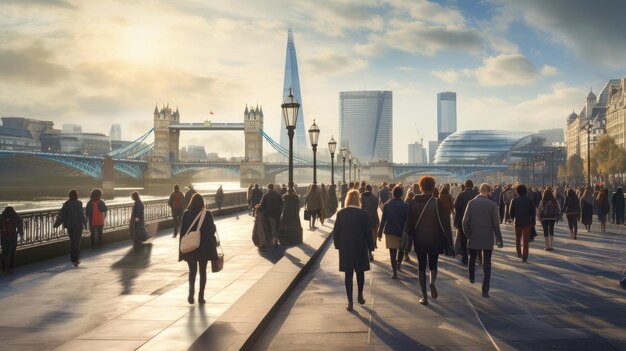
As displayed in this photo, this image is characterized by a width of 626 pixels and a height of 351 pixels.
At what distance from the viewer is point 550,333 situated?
793 cm

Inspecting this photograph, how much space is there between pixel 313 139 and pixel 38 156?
80.6 m

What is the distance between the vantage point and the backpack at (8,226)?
13094 mm

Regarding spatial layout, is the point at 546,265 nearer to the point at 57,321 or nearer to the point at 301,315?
the point at 301,315

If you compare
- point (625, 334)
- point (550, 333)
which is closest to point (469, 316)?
point (550, 333)

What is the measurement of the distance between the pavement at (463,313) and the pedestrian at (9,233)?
20.2 ft

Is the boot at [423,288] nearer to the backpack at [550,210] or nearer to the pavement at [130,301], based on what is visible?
the pavement at [130,301]

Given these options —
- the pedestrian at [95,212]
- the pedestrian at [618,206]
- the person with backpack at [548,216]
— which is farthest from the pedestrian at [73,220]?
the pedestrian at [618,206]

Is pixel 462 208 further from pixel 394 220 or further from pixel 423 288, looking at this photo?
pixel 423 288

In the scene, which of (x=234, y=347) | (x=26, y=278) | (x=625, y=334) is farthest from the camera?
(x=26, y=278)

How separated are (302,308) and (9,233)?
7.18 m

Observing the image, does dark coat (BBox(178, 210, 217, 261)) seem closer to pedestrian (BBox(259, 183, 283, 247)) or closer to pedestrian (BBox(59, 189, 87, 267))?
pedestrian (BBox(59, 189, 87, 267))

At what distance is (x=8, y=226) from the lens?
13.1m

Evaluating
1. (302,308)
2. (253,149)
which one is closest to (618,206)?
(302,308)

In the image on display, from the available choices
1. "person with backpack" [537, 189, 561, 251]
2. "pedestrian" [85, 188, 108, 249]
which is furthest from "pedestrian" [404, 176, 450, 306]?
"pedestrian" [85, 188, 108, 249]
